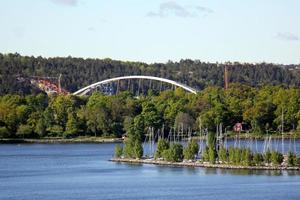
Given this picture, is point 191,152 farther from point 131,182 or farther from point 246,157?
point 131,182

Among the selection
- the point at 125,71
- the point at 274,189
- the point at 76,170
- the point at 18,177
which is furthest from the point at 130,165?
the point at 125,71

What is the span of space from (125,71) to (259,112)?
264ft

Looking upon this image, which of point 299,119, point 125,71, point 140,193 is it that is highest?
point 125,71

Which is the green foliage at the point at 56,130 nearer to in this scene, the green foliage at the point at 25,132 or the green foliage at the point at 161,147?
the green foliage at the point at 25,132

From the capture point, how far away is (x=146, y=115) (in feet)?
371

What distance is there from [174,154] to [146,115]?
114ft

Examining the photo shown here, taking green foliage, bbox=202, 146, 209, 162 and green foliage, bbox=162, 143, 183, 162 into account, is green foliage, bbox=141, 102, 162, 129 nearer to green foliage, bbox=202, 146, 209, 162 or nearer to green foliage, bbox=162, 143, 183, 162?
green foliage, bbox=162, 143, 183, 162

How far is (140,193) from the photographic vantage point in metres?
61.6

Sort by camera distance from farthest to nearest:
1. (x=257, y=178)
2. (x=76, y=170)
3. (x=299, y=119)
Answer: (x=299, y=119) < (x=76, y=170) < (x=257, y=178)

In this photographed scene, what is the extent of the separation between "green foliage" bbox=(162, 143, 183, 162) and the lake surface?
1437mm

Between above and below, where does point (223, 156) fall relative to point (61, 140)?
below

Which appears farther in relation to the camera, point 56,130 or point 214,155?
point 56,130

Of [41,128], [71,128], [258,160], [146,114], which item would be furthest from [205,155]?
[41,128]

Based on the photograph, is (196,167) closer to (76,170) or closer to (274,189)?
(76,170)
